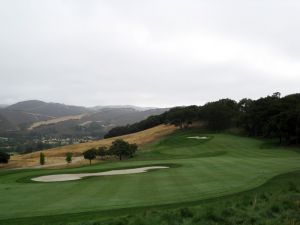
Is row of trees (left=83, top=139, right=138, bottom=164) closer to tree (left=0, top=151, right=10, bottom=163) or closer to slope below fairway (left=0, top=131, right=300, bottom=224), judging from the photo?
tree (left=0, top=151, right=10, bottom=163)

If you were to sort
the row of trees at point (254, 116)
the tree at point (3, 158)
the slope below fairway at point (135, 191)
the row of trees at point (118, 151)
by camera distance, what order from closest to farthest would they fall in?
1. the slope below fairway at point (135, 191)
2. the row of trees at point (118, 151)
3. the tree at point (3, 158)
4. the row of trees at point (254, 116)

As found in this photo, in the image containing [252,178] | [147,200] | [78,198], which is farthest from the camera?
[252,178]

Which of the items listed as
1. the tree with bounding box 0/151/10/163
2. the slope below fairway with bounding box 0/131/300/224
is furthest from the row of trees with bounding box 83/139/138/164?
the slope below fairway with bounding box 0/131/300/224

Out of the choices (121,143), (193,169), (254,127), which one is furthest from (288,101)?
(193,169)

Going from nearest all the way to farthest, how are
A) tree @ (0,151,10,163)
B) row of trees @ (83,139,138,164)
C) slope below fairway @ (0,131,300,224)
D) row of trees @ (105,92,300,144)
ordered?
slope below fairway @ (0,131,300,224)
row of trees @ (83,139,138,164)
tree @ (0,151,10,163)
row of trees @ (105,92,300,144)

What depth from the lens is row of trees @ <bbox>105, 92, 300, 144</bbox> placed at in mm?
65875

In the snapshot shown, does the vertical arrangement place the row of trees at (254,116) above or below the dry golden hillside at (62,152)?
above

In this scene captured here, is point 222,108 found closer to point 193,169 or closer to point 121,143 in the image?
point 121,143

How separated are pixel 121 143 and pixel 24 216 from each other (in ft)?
135

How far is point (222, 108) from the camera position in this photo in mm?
93062

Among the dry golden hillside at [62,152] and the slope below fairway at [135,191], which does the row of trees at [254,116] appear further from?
the slope below fairway at [135,191]

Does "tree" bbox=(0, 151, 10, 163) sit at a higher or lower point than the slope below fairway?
higher

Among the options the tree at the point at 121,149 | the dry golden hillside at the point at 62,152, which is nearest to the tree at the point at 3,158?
the dry golden hillside at the point at 62,152

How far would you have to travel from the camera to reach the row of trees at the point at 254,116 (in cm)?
6588
